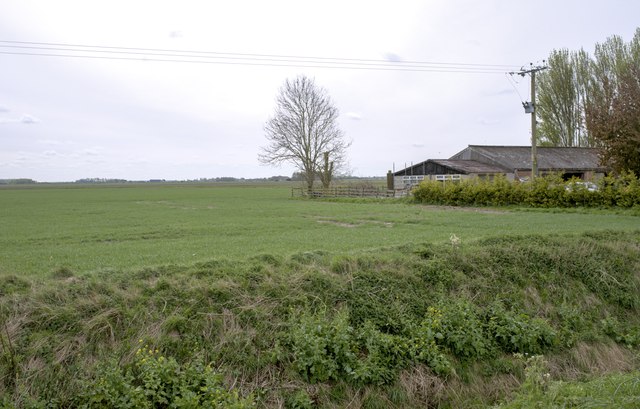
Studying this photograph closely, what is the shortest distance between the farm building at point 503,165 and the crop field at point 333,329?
32.6 m

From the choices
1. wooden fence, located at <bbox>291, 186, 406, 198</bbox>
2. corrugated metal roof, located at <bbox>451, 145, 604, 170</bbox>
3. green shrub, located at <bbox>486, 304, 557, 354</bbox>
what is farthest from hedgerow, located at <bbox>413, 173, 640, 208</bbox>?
green shrub, located at <bbox>486, 304, 557, 354</bbox>

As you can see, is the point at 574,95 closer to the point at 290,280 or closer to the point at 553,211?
the point at 553,211

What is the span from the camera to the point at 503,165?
147ft

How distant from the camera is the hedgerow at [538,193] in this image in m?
22.8

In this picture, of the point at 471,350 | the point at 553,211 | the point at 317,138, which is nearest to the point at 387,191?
the point at 317,138

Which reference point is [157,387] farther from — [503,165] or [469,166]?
[503,165]

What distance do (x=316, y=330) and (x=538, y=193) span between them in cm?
2332

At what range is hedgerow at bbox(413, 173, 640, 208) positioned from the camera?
74.9 feet

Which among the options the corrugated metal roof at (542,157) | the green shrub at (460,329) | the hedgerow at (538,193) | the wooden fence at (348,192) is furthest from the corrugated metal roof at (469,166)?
the green shrub at (460,329)

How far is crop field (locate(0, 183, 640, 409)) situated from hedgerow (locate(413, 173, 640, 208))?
13.5 metres

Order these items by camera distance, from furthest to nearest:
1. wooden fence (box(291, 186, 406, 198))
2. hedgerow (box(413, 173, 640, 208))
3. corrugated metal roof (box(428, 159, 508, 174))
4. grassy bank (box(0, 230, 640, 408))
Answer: wooden fence (box(291, 186, 406, 198)) → corrugated metal roof (box(428, 159, 508, 174)) → hedgerow (box(413, 173, 640, 208)) → grassy bank (box(0, 230, 640, 408))

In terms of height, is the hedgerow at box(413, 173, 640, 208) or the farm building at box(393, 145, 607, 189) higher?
the farm building at box(393, 145, 607, 189)

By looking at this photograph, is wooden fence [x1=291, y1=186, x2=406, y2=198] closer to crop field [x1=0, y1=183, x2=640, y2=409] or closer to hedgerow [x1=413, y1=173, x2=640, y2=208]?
hedgerow [x1=413, y1=173, x2=640, y2=208]

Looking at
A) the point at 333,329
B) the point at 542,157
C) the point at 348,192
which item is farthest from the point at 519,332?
the point at 542,157
